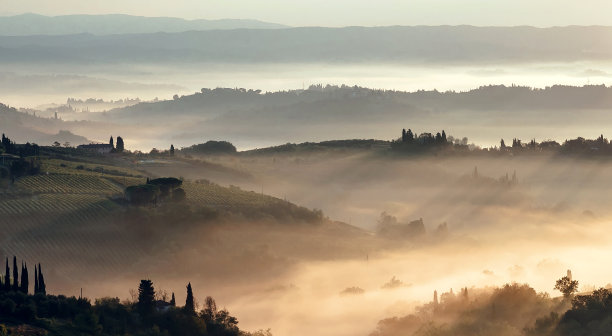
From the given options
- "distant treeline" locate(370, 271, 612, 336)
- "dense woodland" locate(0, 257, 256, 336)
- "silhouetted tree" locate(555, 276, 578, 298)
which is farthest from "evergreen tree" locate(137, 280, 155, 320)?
"silhouetted tree" locate(555, 276, 578, 298)

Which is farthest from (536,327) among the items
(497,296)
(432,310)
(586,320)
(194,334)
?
(194,334)

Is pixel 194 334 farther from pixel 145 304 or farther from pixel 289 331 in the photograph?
pixel 289 331

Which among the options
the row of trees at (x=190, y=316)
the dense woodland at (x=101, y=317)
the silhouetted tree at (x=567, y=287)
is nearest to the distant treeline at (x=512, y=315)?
the silhouetted tree at (x=567, y=287)

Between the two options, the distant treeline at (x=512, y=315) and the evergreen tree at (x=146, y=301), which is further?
the evergreen tree at (x=146, y=301)

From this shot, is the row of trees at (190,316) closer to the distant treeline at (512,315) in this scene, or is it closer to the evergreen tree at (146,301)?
the evergreen tree at (146,301)

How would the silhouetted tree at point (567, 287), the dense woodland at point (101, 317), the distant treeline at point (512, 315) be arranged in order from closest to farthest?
the dense woodland at point (101, 317) → the distant treeline at point (512, 315) → the silhouetted tree at point (567, 287)

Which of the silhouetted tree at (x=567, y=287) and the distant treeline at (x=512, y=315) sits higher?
the silhouetted tree at (x=567, y=287)

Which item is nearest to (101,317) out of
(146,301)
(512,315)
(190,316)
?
(146,301)

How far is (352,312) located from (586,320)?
60.2 metres

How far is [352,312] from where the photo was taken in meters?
197

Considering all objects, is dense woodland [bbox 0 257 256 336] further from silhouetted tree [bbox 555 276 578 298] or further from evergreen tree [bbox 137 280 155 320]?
silhouetted tree [bbox 555 276 578 298]

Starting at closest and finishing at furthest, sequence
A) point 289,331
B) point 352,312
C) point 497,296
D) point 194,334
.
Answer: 1. point 194,334
2. point 497,296
3. point 289,331
4. point 352,312

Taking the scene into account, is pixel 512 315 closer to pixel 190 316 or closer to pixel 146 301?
pixel 190 316

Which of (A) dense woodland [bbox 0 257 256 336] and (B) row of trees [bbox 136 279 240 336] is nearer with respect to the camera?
(A) dense woodland [bbox 0 257 256 336]
